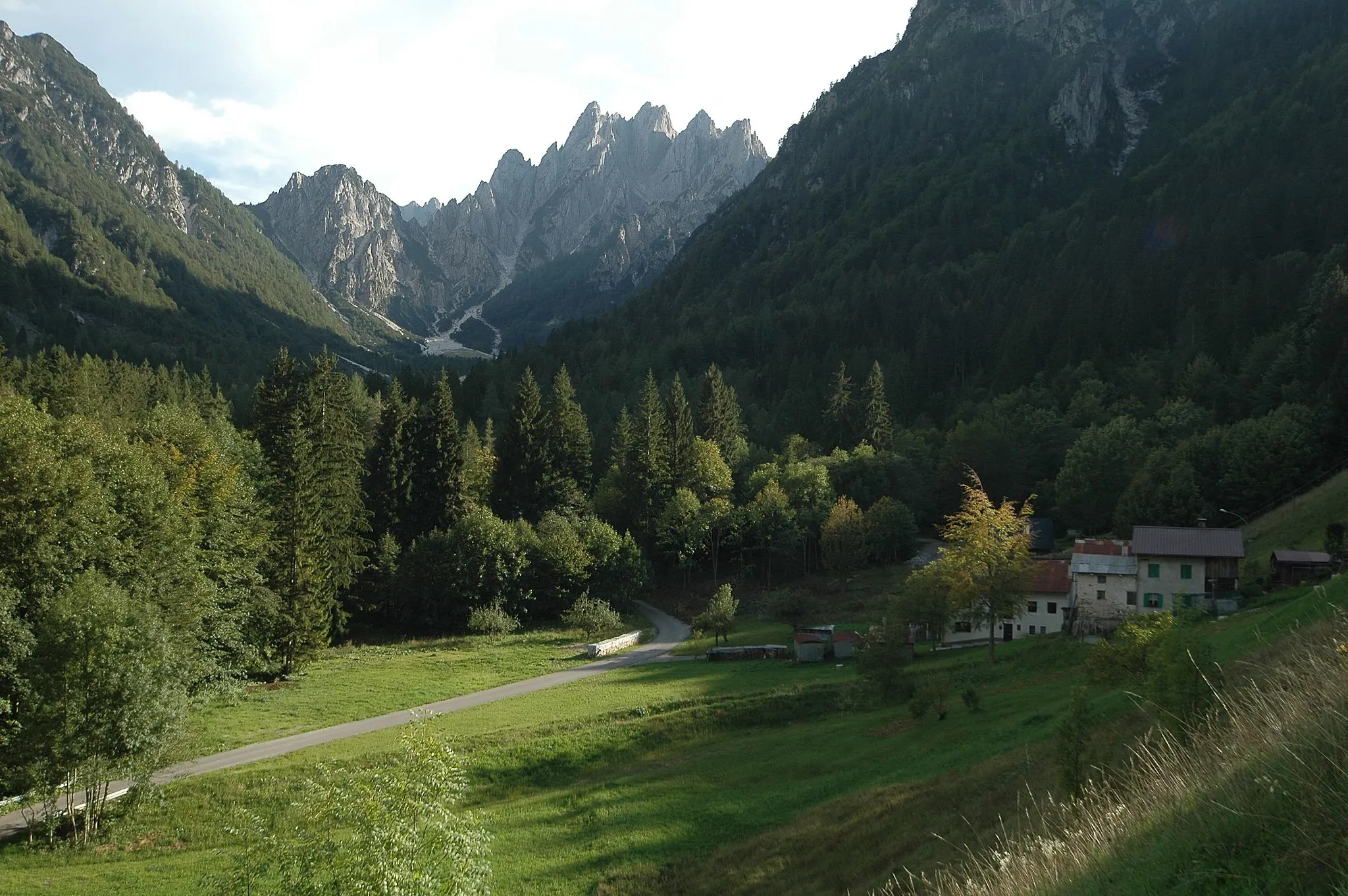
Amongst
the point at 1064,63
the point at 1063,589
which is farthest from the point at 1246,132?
the point at 1063,589

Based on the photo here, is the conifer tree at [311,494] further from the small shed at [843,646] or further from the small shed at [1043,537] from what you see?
the small shed at [1043,537]

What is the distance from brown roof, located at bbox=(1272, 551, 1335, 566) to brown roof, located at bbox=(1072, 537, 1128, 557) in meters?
9.26

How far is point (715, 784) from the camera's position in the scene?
1179 inches

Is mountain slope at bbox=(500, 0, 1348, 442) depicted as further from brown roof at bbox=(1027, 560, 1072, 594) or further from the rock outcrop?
brown roof at bbox=(1027, 560, 1072, 594)

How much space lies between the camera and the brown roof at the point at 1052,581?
5088 centimetres

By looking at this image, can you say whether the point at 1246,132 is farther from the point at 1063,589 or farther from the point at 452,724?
the point at 452,724

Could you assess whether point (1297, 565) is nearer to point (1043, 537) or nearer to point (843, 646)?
point (843, 646)

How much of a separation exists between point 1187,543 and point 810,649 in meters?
22.3

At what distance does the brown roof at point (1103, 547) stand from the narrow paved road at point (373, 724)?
2779cm

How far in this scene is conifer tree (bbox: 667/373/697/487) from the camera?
84312 mm

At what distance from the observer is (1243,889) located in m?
5.53

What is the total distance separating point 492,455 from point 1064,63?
181m

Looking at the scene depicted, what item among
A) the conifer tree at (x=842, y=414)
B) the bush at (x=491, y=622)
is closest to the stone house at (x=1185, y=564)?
the bush at (x=491, y=622)

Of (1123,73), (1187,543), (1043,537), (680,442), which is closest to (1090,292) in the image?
(1043,537)
